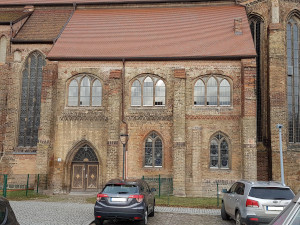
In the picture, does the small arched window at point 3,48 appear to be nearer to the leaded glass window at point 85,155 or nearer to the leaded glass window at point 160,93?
the leaded glass window at point 85,155

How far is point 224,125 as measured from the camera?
20.8 meters

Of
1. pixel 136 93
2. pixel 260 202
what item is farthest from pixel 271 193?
pixel 136 93

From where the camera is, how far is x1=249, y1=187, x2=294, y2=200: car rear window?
9461mm

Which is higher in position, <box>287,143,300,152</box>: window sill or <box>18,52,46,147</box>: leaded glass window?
<box>18,52,46,147</box>: leaded glass window

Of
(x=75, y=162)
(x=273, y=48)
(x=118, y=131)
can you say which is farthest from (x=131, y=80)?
(x=273, y=48)

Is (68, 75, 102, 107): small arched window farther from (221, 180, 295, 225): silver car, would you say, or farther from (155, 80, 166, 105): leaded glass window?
(221, 180, 295, 225): silver car

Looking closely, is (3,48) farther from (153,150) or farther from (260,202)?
(260,202)

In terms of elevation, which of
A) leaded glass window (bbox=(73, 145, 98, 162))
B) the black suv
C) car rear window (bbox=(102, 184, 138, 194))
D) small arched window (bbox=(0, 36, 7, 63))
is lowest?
the black suv

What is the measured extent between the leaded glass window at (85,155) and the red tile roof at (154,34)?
19.5 ft

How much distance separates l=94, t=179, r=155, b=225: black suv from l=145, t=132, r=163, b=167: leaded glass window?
10.3 meters

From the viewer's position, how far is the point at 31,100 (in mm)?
23922

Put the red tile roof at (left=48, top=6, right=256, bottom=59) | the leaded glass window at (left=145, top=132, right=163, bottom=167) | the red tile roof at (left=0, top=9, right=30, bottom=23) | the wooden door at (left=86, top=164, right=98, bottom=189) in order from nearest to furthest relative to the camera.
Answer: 1. the leaded glass window at (left=145, top=132, right=163, bottom=167)
2. the wooden door at (left=86, top=164, right=98, bottom=189)
3. the red tile roof at (left=48, top=6, right=256, bottom=59)
4. the red tile roof at (left=0, top=9, right=30, bottom=23)

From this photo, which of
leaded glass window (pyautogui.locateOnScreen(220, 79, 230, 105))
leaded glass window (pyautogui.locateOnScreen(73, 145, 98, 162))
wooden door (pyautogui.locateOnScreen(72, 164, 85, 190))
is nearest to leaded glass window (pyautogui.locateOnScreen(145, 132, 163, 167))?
leaded glass window (pyautogui.locateOnScreen(73, 145, 98, 162))

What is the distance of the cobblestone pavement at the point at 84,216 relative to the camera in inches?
444
